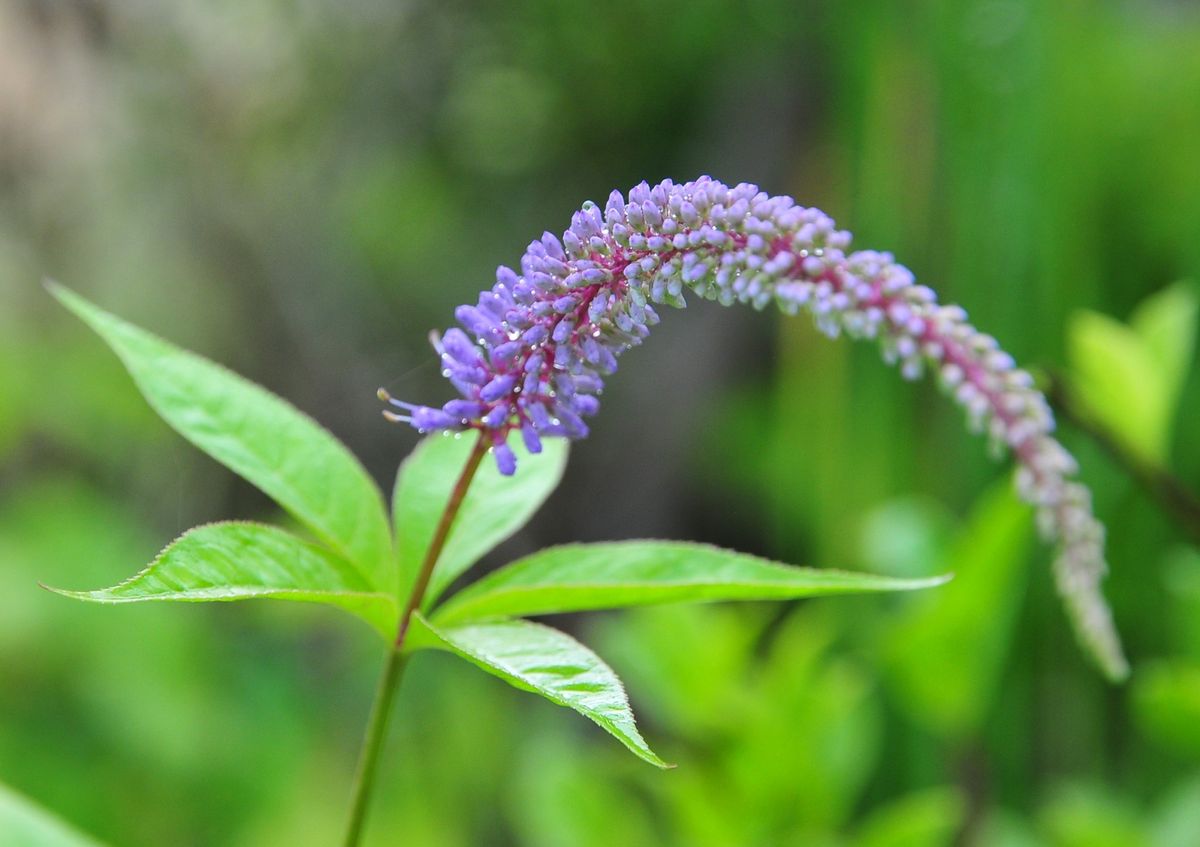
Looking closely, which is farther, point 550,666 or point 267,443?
point 267,443

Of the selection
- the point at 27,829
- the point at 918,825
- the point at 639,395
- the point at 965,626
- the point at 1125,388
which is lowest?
the point at 27,829

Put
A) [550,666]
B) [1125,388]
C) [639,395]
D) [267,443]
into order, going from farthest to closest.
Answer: [639,395] → [1125,388] → [267,443] → [550,666]

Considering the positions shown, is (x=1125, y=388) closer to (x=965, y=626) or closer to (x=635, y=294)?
(x=965, y=626)

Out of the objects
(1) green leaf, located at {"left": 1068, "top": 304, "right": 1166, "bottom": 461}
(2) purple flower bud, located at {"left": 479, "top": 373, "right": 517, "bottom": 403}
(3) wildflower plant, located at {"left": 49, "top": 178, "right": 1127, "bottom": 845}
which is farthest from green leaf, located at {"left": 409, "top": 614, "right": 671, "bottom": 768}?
(1) green leaf, located at {"left": 1068, "top": 304, "right": 1166, "bottom": 461}

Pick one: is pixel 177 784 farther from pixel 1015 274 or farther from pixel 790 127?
pixel 790 127

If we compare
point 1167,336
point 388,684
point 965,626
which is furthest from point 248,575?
point 1167,336
